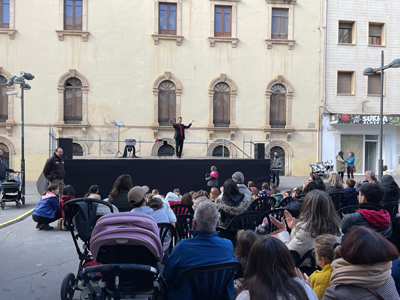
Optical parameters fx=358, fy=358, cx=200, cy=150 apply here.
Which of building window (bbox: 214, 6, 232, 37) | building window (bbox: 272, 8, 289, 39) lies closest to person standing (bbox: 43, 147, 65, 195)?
building window (bbox: 214, 6, 232, 37)

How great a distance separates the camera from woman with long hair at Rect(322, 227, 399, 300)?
2.25 m

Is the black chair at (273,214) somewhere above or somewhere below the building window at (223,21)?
below

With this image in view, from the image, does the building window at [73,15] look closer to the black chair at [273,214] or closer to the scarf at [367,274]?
the black chair at [273,214]

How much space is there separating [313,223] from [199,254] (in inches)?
58.3

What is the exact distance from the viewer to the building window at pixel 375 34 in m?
23.6

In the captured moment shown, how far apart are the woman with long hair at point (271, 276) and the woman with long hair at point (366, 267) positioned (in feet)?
1.04

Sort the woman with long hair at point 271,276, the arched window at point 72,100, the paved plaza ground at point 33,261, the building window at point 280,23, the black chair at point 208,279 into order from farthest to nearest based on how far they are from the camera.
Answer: the building window at point 280,23, the arched window at point 72,100, the paved plaza ground at point 33,261, the black chair at point 208,279, the woman with long hair at point 271,276

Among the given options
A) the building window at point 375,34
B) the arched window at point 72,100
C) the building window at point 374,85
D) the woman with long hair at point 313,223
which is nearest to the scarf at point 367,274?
the woman with long hair at point 313,223

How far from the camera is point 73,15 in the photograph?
68.9 feet

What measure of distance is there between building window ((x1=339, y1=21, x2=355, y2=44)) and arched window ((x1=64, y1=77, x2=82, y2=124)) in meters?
16.8

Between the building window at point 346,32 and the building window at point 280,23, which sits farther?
the building window at point 346,32

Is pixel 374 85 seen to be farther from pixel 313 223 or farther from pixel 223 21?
pixel 313 223

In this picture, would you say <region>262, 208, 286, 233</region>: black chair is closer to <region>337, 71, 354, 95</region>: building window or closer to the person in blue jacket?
the person in blue jacket

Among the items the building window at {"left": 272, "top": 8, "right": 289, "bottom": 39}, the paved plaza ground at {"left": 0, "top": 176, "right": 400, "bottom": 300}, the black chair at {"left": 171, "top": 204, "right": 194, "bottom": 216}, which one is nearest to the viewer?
the paved plaza ground at {"left": 0, "top": 176, "right": 400, "bottom": 300}
